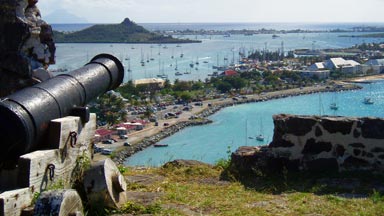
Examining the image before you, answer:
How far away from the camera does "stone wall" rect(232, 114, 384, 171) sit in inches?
153

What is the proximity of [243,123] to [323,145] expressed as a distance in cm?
4020

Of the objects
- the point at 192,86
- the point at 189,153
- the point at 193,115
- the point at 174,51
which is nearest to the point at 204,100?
the point at 192,86

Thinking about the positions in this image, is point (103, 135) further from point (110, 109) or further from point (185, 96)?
point (185, 96)

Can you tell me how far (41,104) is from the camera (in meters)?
2.76

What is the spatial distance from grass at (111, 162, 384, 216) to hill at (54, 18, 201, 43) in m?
144

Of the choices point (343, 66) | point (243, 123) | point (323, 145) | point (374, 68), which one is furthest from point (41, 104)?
point (374, 68)

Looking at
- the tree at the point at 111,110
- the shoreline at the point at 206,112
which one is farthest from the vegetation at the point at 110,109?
the shoreline at the point at 206,112

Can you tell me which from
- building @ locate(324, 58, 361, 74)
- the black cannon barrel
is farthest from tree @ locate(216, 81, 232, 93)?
the black cannon barrel

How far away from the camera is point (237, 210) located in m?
2.96

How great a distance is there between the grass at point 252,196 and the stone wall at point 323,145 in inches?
4.8

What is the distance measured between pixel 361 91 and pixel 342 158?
199 feet

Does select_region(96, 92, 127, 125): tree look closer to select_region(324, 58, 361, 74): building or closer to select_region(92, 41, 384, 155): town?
select_region(92, 41, 384, 155): town

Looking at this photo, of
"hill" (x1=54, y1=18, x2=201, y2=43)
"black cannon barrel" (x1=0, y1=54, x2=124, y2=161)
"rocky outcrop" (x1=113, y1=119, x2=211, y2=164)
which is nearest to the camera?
"black cannon barrel" (x1=0, y1=54, x2=124, y2=161)

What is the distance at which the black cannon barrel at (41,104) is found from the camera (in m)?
2.48
